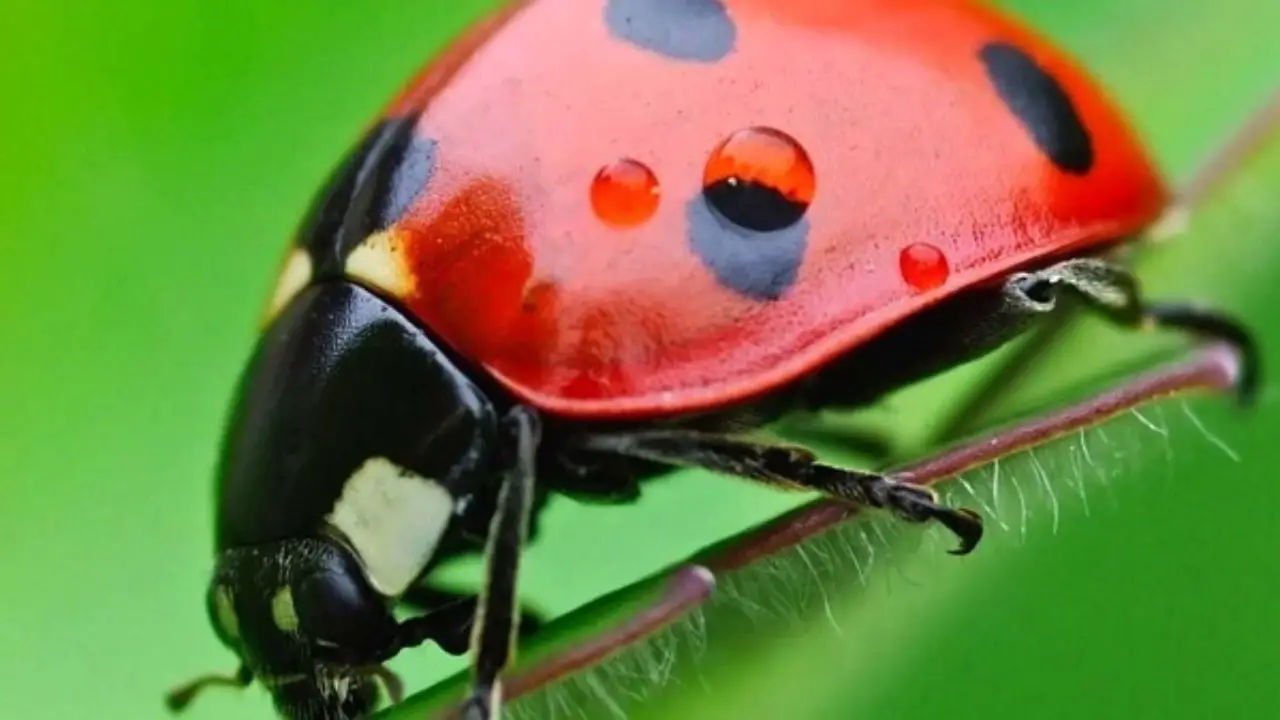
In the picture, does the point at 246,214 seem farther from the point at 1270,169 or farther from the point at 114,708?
the point at 1270,169

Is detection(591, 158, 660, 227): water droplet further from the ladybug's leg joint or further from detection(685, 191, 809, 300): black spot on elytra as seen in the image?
the ladybug's leg joint

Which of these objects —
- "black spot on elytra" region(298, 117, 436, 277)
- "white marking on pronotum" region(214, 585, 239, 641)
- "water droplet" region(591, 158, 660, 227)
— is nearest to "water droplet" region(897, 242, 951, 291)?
"water droplet" region(591, 158, 660, 227)

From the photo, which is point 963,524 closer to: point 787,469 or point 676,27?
point 787,469

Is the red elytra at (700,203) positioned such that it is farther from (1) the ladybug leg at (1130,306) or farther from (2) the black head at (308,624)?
(2) the black head at (308,624)

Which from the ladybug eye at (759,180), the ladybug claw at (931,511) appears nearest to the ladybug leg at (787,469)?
the ladybug claw at (931,511)

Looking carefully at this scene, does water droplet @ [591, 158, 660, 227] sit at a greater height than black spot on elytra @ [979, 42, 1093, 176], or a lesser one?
lesser

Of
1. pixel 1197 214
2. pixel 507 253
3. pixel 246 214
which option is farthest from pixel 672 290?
pixel 246 214
